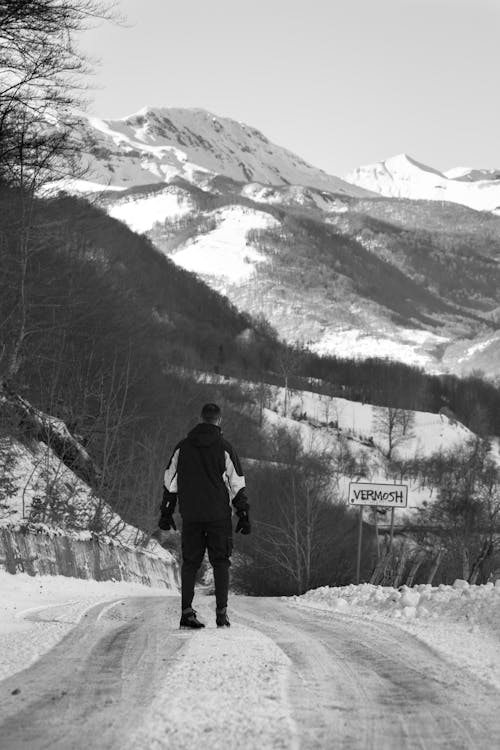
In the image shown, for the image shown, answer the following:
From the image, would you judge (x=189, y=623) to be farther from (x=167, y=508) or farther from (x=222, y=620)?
(x=167, y=508)

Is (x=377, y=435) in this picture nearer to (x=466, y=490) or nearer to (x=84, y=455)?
(x=466, y=490)

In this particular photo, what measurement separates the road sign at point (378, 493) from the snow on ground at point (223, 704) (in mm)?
13670

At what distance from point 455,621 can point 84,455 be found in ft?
53.8

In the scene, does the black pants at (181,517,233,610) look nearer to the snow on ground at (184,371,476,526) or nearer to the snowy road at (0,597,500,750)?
the snowy road at (0,597,500,750)

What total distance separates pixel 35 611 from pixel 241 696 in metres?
5.26

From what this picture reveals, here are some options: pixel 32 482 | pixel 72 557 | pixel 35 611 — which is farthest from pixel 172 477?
pixel 32 482

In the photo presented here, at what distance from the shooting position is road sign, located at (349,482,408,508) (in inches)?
785

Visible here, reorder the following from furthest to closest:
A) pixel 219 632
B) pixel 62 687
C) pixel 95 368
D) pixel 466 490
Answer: pixel 466 490, pixel 95 368, pixel 219 632, pixel 62 687

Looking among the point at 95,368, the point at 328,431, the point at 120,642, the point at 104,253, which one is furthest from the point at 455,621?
the point at 328,431

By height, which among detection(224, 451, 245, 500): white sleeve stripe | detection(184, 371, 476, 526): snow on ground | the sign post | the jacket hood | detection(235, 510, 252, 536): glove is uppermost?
detection(184, 371, 476, 526): snow on ground

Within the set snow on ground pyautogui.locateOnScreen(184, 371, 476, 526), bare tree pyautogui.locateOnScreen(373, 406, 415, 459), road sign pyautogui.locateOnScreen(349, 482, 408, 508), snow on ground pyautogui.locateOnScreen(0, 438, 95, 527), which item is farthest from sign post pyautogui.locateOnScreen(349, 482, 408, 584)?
bare tree pyautogui.locateOnScreen(373, 406, 415, 459)

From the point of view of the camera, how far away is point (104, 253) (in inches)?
2648

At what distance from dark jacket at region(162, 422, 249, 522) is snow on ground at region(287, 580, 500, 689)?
1737 millimetres

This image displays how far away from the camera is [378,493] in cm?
2020
